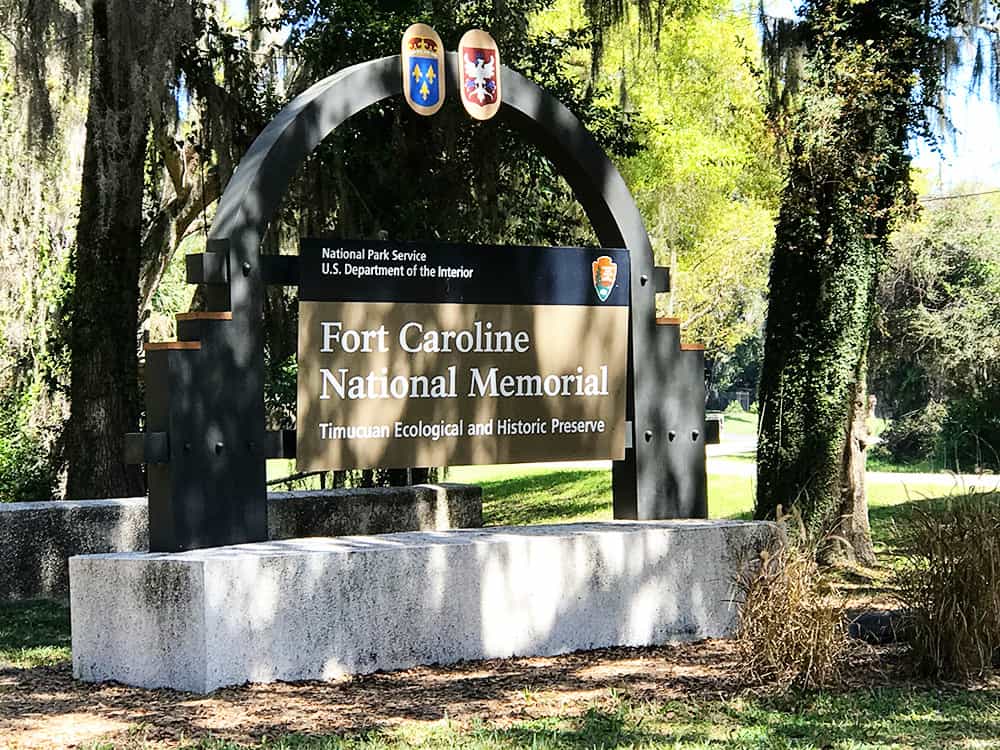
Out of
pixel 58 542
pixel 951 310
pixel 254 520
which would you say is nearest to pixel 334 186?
pixel 58 542

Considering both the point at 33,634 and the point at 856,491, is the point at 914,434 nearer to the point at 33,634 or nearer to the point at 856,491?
the point at 856,491

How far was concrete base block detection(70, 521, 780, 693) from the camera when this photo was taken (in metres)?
6.99

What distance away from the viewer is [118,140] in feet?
41.2

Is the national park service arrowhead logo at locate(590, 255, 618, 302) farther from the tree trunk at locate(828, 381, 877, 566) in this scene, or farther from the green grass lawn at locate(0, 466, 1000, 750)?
the tree trunk at locate(828, 381, 877, 566)

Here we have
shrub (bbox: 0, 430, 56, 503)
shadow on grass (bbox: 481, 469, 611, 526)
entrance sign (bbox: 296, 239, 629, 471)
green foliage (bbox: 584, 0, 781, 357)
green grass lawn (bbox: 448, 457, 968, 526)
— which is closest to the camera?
entrance sign (bbox: 296, 239, 629, 471)

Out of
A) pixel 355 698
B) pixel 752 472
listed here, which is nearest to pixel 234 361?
pixel 355 698

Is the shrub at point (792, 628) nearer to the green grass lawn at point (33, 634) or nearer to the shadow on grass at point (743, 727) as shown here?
the shadow on grass at point (743, 727)

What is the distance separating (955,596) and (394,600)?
2.89m

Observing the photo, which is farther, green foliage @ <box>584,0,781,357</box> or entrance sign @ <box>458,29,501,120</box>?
green foliage @ <box>584,0,781,357</box>

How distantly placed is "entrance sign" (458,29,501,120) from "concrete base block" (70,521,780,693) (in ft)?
8.75

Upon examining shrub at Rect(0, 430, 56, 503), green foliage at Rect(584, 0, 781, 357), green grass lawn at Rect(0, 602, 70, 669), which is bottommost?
green grass lawn at Rect(0, 602, 70, 669)

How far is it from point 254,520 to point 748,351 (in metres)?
60.7

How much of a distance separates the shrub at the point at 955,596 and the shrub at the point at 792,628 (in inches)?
18.5

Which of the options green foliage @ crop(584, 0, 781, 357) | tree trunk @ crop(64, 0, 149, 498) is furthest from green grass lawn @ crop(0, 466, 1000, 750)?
green foliage @ crop(584, 0, 781, 357)
